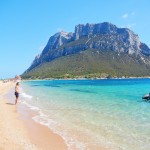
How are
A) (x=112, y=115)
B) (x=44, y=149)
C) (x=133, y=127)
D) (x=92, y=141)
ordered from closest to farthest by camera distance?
(x=44, y=149) → (x=92, y=141) → (x=133, y=127) → (x=112, y=115)

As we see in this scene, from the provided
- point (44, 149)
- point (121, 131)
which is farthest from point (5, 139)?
point (121, 131)

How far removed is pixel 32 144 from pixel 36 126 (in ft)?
17.8

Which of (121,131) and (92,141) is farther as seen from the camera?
(121,131)

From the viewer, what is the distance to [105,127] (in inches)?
764

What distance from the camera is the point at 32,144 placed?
1455 cm

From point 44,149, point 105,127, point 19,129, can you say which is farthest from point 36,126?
point 44,149

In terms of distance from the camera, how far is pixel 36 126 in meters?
20.0

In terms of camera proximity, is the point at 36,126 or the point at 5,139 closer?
the point at 5,139

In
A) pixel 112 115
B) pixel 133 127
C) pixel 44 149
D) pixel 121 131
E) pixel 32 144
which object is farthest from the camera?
pixel 112 115

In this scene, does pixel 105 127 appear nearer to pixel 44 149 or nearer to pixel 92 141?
pixel 92 141

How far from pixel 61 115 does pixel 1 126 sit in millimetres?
7307

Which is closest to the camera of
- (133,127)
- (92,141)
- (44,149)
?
(44,149)

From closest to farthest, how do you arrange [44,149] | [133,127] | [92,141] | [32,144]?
1. [44,149]
2. [32,144]
3. [92,141]
4. [133,127]

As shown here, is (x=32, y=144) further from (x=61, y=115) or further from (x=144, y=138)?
(x=61, y=115)
